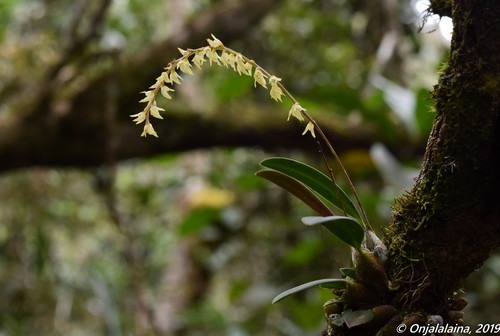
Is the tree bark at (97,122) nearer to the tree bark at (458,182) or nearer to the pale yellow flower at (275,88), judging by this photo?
the pale yellow flower at (275,88)

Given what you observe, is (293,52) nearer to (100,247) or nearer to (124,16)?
(124,16)

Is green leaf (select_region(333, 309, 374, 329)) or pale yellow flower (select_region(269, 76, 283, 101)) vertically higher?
pale yellow flower (select_region(269, 76, 283, 101))

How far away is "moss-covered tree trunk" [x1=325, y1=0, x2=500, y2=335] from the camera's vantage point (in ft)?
1.89

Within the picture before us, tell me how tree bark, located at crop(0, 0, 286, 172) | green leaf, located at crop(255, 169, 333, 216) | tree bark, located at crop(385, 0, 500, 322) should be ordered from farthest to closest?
tree bark, located at crop(0, 0, 286, 172)
green leaf, located at crop(255, 169, 333, 216)
tree bark, located at crop(385, 0, 500, 322)

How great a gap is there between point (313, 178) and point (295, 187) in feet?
0.13

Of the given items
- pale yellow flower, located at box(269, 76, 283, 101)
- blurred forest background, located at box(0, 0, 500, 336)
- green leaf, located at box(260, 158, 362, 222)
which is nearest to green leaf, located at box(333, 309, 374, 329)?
green leaf, located at box(260, 158, 362, 222)

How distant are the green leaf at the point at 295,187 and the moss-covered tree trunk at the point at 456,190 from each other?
0.11 meters

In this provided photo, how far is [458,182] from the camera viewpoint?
605 mm

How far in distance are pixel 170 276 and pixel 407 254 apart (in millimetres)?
2765

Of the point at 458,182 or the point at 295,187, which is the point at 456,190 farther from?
the point at 295,187

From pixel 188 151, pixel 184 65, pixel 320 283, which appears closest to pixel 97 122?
pixel 188 151

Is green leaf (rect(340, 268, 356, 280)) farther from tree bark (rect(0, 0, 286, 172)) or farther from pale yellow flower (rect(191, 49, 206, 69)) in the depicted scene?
tree bark (rect(0, 0, 286, 172))

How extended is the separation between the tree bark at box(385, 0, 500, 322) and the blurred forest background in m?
1.17

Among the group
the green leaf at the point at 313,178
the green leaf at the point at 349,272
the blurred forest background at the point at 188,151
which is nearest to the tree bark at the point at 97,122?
the blurred forest background at the point at 188,151
